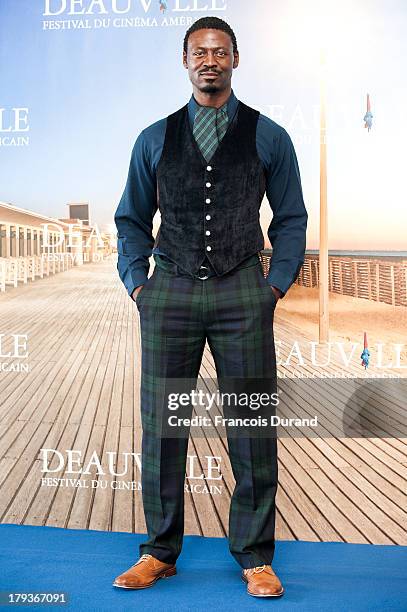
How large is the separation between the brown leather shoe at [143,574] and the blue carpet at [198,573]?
0.07ft

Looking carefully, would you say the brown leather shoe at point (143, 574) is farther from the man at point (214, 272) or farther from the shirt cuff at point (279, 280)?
the shirt cuff at point (279, 280)

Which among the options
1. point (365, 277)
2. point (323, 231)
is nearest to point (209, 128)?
point (323, 231)

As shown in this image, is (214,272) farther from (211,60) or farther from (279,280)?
(211,60)

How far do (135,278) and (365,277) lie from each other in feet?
4.35

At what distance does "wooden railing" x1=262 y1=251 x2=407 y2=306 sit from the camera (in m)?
3.23

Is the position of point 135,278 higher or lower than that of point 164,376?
higher

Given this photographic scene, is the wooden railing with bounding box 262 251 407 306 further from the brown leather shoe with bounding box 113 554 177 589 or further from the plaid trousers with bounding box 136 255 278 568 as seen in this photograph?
the brown leather shoe with bounding box 113 554 177 589

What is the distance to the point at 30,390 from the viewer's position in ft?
11.9

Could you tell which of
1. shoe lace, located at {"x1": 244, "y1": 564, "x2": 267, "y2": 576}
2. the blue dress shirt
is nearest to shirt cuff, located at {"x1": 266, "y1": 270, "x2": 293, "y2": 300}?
the blue dress shirt

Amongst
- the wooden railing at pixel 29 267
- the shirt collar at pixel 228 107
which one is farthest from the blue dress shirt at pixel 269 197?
the wooden railing at pixel 29 267

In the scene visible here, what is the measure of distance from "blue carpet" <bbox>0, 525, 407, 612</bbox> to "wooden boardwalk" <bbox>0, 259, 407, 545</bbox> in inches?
6.6

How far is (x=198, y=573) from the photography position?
232cm

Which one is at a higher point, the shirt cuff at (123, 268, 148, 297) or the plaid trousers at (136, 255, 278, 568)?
the shirt cuff at (123, 268, 148, 297)

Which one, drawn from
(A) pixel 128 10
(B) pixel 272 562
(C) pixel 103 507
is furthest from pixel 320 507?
(A) pixel 128 10
